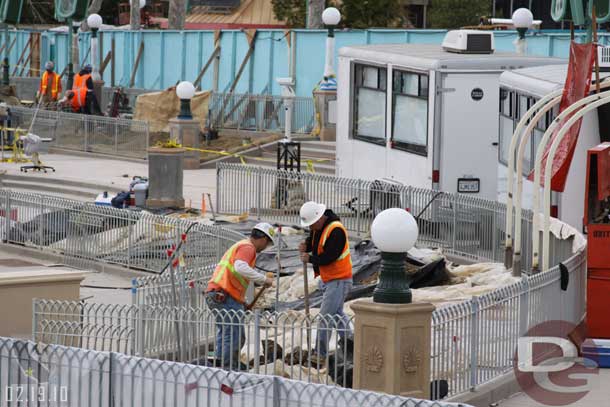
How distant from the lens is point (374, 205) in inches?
881

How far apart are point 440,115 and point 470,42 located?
1464mm

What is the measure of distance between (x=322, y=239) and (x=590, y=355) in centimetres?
286

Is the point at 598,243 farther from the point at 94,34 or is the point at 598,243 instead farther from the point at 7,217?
the point at 94,34

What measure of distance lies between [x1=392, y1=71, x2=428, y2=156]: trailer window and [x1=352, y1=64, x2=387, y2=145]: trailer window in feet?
1.67

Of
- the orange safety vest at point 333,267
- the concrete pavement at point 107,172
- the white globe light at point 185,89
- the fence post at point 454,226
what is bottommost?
the concrete pavement at point 107,172

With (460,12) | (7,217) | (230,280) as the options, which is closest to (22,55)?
(460,12)

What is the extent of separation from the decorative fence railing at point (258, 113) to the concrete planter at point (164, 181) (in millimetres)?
10870

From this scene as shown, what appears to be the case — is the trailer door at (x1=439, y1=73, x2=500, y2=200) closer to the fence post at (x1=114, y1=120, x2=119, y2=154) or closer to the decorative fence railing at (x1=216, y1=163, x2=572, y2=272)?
the decorative fence railing at (x1=216, y1=163, x2=572, y2=272)

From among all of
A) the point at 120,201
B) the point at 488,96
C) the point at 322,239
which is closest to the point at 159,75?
the point at 120,201

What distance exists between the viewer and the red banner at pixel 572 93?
15.5 metres

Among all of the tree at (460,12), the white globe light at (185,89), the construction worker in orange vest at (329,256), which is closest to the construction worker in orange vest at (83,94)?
the white globe light at (185,89)

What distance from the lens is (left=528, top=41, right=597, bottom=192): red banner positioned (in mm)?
15453

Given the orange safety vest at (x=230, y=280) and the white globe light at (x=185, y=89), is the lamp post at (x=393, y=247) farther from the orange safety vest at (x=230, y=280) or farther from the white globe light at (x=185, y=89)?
the white globe light at (x=185, y=89)

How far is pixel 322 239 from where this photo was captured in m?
14.3
